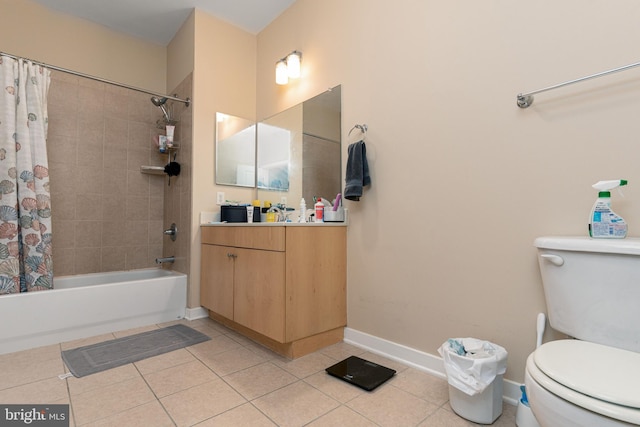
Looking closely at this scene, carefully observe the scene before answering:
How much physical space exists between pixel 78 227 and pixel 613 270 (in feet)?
11.4

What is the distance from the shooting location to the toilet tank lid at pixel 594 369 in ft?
2.30

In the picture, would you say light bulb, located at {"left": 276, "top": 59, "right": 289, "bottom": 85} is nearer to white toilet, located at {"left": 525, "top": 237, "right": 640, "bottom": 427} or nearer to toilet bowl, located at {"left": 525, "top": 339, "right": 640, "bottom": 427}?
white toilet, located at {"left": 525, "top": 237, "right": 640, "bottom": 427}

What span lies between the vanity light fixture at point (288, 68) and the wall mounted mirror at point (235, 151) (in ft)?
1.87

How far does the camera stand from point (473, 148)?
1.47 meters

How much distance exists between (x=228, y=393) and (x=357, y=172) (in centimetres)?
134

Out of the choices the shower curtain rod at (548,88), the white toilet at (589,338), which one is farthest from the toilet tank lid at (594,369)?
the shower curtain rod at (548,88)

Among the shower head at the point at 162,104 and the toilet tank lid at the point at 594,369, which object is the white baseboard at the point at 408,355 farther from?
the shower head at the point at 162,104

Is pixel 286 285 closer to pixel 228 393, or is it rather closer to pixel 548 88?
pixel 228 393

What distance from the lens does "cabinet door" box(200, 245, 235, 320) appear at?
216 centimetres

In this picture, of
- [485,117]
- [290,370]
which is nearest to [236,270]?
[290,370]

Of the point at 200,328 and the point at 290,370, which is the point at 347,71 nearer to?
the point at 290,370

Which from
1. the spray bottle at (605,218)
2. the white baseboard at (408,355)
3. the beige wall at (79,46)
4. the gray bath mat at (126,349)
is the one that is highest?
the beige wall at (79,46)

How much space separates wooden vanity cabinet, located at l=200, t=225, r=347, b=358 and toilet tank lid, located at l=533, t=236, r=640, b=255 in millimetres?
1107

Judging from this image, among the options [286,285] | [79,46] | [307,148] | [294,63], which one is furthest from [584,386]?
[79,46]
